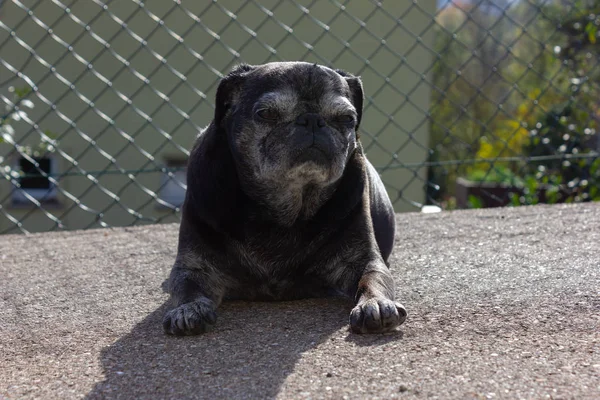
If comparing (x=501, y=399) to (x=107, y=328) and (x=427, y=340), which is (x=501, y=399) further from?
(x=107, y=328)

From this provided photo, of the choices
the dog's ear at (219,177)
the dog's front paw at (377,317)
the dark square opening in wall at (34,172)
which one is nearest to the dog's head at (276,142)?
the dog's ear at (219,177)

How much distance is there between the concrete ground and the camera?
1801 mm

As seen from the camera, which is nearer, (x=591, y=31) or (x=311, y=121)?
(x=311, y=121)

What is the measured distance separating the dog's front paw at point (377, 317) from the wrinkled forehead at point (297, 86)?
0.70 meters

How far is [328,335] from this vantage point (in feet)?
7.09

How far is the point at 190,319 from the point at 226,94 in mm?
829

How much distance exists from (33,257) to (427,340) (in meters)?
2.11

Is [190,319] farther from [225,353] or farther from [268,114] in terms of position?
[268,114]

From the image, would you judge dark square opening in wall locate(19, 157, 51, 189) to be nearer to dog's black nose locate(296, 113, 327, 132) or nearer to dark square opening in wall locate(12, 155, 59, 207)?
dark square opening in wall locate(12, 155, 59, 207)

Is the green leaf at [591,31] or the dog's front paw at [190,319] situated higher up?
the green leaf at [591,31]

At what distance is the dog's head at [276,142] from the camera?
7.87 feet

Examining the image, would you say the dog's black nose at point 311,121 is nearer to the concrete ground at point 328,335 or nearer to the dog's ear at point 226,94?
the dog's ear at point 226,94

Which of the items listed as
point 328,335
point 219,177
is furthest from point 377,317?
point 219,177

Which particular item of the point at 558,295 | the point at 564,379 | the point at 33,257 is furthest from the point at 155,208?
the point at 564,379
